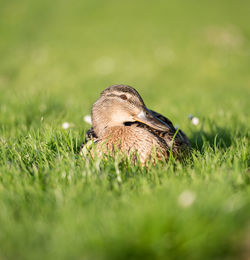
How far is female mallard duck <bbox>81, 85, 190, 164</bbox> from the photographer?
311 centimetres

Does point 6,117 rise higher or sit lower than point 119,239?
higher

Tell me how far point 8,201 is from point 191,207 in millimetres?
1219

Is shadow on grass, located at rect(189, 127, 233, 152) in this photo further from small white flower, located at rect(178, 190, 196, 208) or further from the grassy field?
small white flower, located at rect(178, 190, 196, 208)

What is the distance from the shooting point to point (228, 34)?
16141mm

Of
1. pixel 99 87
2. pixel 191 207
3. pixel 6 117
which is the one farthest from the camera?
pixel 99 87

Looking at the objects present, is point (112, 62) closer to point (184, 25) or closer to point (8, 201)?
point (184, 25)

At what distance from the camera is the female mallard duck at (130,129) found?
3.11 m

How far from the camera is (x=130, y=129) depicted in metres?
3.29

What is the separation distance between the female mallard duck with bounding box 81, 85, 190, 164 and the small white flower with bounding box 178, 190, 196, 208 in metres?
1.06

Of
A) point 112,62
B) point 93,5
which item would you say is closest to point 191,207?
point 112,62

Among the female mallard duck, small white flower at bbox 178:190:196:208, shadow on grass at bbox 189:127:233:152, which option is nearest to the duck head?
the female mallard duck

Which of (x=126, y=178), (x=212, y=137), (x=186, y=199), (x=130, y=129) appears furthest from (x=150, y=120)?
(x=186, y=199)

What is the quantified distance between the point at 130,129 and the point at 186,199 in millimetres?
1483

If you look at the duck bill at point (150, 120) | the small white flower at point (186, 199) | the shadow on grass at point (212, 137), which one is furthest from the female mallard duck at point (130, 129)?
the small white flower at point (186, 199)
